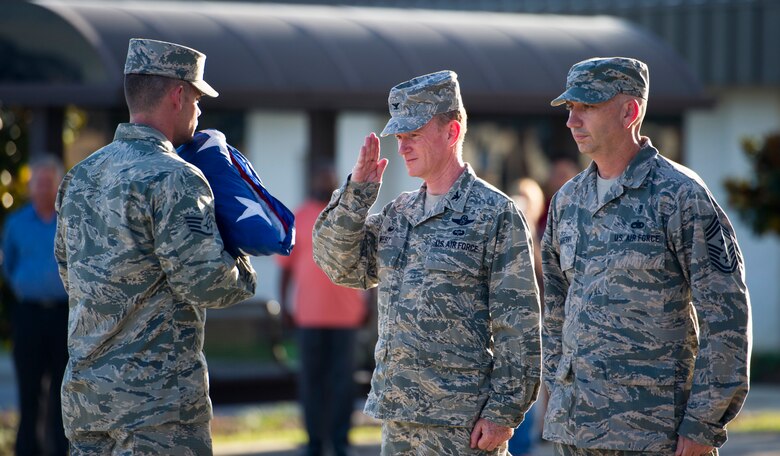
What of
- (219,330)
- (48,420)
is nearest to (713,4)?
(219,330)

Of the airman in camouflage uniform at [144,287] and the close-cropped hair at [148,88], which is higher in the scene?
the close-cropped hair at [148,88]

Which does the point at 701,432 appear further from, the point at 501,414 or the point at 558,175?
the point at 558,175

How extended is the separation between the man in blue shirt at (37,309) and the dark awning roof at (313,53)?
2.96 ft

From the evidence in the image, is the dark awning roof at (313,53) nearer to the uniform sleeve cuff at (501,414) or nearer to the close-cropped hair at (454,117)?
the close-cropped hair at (454,117)

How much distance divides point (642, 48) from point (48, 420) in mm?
6201

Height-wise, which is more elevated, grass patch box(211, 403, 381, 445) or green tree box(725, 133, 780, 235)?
green tree box(725, 133, 780, 235)

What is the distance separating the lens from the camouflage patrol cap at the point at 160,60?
459 centimetres

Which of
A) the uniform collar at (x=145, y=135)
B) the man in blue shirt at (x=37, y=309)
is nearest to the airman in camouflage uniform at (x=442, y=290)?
the uniform collar at (x=145, y=135)

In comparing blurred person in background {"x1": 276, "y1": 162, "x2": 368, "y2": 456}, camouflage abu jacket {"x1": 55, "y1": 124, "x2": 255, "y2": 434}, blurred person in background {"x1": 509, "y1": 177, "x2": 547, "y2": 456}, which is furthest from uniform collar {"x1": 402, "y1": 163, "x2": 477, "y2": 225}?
blurred person in background {"x1": 276, "y1": 162, "x2": 368, "y2": 456}

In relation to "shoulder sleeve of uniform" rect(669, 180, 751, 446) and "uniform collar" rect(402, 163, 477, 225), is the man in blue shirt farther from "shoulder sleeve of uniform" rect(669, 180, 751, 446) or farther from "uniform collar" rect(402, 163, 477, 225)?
"shoulder sleeve of uniform" rect(669, 180, 751, 446)

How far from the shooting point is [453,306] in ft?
15.4

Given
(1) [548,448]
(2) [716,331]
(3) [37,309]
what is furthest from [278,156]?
(2) [716,331]

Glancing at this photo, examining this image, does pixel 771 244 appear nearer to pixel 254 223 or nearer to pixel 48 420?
pixel 48 420

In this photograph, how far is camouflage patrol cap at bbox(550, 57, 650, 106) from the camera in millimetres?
4602
